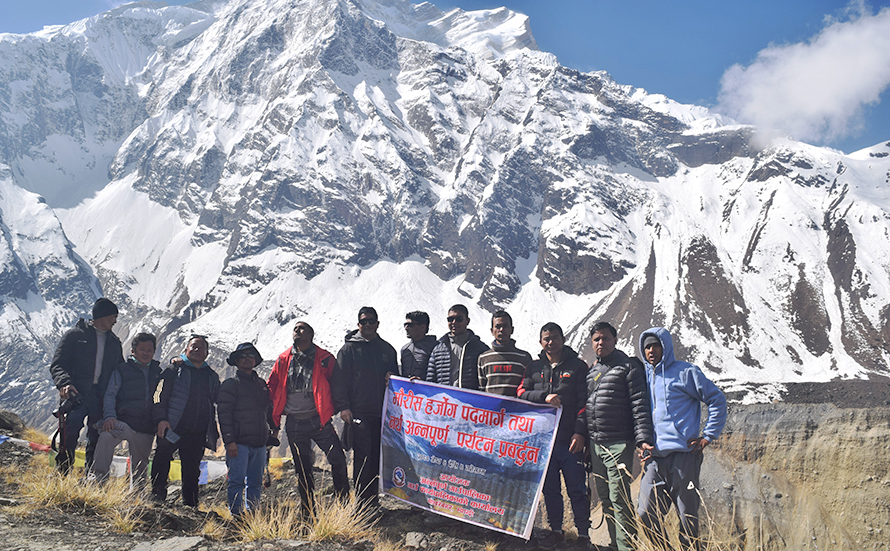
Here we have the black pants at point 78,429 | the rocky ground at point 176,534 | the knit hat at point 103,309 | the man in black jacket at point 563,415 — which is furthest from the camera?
the knit hat at point 103,309

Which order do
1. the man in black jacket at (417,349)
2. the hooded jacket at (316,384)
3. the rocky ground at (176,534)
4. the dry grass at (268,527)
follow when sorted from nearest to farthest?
1. the rocky ground at (176,534)
2. the dry grass at (268,527)
3. the hooded jacket at (316,384)
4. the man in black jacket at (417,349)

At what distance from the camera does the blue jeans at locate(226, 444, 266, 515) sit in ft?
20.7

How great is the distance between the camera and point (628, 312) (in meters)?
96.2

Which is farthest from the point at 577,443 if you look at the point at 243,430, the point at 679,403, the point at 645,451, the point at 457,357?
the point at 243,430

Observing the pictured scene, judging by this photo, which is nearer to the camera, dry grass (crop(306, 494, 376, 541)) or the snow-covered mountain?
dry grass (crop(306, 494, 376, 541))

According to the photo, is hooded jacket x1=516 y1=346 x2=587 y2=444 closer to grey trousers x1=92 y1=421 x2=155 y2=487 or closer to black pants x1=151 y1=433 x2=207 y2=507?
black pants x1=151 y1=433 x2=207 y2=507

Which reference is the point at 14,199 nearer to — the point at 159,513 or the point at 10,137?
the point at 10,137

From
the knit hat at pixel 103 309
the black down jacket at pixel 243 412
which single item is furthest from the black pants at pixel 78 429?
A: the black down jacket at pixel 243 412

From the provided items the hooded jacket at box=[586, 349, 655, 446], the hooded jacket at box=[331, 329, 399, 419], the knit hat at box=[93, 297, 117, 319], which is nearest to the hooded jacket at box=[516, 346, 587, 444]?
the hooded jacket at box=[586, 349, 655, 446]

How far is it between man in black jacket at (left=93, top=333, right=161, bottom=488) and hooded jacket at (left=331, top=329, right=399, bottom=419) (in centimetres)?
234

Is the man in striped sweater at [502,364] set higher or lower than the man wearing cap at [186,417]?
higher

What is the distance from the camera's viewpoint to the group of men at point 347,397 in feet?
18.4

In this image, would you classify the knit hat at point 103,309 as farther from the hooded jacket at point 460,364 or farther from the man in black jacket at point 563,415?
the man in black jacket at point 563,415

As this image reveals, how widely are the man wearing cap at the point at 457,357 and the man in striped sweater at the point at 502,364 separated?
164 mm
